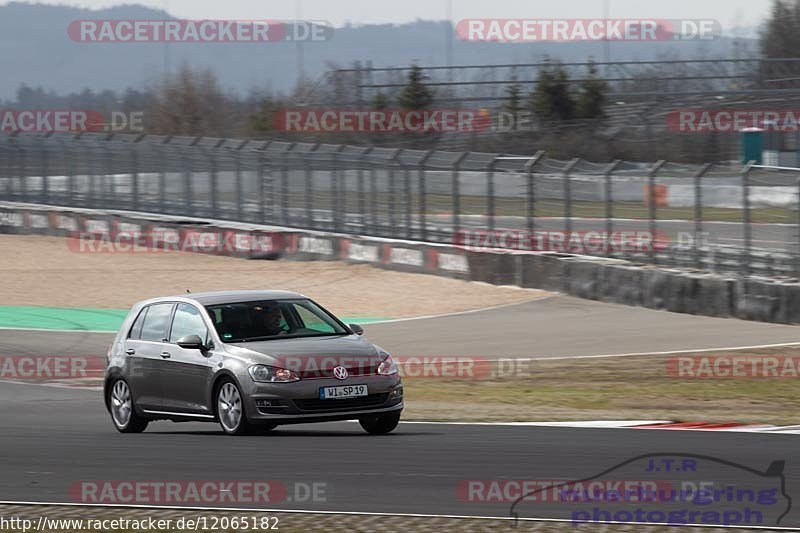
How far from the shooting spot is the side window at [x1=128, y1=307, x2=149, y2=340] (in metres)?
13.1

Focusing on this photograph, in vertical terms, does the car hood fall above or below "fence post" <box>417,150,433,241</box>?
below

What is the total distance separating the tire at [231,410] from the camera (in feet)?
38.1

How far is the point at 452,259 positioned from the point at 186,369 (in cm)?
1685

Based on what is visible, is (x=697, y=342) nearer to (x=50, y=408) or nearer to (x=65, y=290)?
(x=50, y=408)

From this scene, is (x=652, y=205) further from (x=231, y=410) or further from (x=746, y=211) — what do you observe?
(x=231, y=410)

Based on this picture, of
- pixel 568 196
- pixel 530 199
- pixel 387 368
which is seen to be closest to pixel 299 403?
pixel 387 368

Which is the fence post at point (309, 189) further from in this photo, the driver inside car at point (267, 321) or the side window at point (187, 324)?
the driver inside car at point (267, 321)

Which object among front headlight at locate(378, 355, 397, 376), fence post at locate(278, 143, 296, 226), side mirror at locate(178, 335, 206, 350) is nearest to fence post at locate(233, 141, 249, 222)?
fence post at locate(278, 143, 296, 226)

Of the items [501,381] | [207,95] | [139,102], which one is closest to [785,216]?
[501,381]

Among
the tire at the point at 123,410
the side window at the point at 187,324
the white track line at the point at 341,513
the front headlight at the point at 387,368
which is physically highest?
the side window at the point at 187,324

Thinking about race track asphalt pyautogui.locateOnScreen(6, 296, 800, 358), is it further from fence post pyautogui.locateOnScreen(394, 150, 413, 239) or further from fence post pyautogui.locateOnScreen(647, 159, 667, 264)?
fence post pyautogui.locateOnScreen(394, 150, 413, 239)

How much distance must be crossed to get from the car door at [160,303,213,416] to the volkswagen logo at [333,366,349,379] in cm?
118

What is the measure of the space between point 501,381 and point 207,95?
6585 cm

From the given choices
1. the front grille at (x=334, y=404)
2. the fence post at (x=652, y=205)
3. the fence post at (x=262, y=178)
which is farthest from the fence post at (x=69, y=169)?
the front grille at (x=334, y=404)
